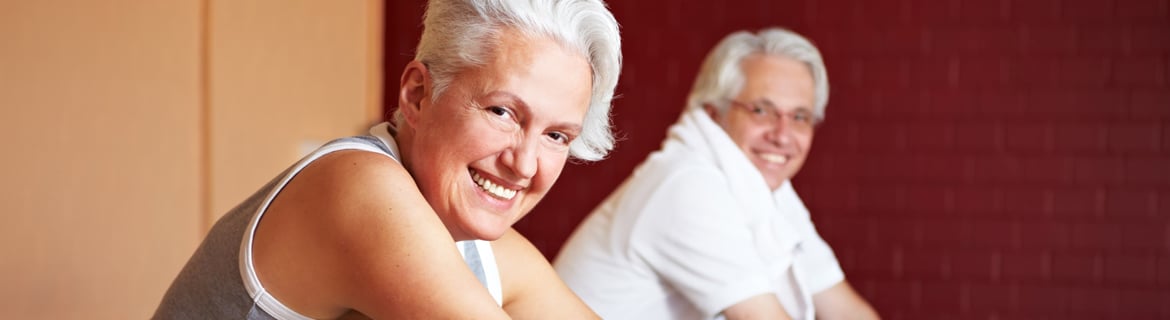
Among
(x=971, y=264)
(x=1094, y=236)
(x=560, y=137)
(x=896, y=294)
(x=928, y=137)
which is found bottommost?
(x=896, y=294)

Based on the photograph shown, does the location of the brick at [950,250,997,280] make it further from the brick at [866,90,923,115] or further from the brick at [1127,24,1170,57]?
the brick at [1127,24,1170,57]

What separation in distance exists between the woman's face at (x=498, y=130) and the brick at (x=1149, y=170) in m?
2.75

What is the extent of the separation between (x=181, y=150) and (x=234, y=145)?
0.25m

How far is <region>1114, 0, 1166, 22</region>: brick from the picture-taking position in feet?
11.2

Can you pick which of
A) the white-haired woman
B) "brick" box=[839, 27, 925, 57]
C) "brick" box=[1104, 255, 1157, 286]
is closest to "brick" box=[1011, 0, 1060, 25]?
"brick" box=[839, 27, 925, 57]

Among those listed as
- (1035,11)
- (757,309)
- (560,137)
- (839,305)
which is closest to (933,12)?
(1035,11)

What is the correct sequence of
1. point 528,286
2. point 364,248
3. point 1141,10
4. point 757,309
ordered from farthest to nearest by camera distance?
1. point 1141,10
2. point 757,309
3. point 528,286
4. point 364,248

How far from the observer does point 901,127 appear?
11.9 feet

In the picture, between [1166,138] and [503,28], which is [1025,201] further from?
[503,28]

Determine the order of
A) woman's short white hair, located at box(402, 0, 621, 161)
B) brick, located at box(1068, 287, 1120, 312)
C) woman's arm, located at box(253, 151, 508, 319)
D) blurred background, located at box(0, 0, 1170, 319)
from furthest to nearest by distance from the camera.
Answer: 1. brick, located at box(1068, 287, 1120, 312)
2. blurred background, located at box(0, 0, 1170, 319)
3. woman's short white hair, located at box(402, 0, 621, 161)
4. woman's arm, located at box(253, 151, 508, 319)

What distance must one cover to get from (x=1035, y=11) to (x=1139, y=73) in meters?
0.33

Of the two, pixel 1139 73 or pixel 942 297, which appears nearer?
pixel 1139 73

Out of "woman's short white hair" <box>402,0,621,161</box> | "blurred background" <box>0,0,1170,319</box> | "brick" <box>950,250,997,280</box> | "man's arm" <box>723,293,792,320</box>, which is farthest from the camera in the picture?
"brick" <box>950,250,997,280</box>

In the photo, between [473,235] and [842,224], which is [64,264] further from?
[842,224]
